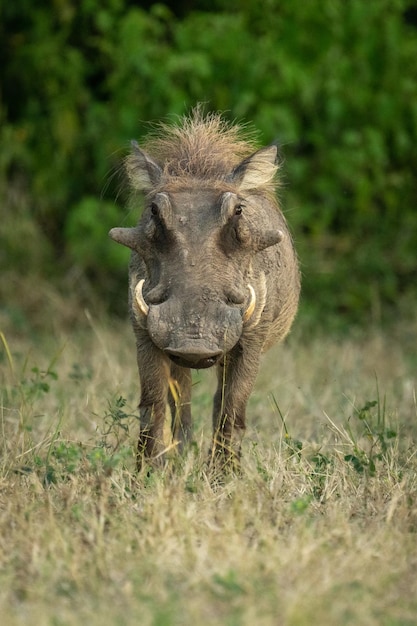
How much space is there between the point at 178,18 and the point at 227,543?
7486mm

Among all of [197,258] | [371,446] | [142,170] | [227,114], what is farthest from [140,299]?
[227,114]

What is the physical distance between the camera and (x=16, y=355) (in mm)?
7785

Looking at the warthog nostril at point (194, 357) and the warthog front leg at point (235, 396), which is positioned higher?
the warthog nostril at point (194, 357)

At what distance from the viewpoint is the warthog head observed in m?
4.61

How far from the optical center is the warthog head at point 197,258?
4.61 m

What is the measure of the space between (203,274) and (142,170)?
93cm

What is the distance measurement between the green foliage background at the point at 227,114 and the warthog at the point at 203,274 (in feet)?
12.5

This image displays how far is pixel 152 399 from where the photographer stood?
5207mm

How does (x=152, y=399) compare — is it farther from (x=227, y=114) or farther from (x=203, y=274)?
(x=227, y=114)

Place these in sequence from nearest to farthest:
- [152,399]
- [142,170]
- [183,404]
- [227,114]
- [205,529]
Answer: [205,529] < [152,399] < [142,170] < [183,404] < [227,114]

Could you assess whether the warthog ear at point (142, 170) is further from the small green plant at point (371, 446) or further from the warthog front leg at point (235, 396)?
the small green plant at point (371, 446)

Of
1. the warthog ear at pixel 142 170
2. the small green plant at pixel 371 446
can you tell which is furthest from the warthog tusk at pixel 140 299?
the small green plant at pixel 371 446

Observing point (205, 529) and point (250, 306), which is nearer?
point (205, 529)

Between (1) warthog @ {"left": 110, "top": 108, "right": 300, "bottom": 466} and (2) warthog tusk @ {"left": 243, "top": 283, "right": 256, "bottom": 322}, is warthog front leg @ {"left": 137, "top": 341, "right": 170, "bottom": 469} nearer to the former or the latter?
(1) warthog @ {"left": 110, "top": 108, "right": 300, "bottom": 466}
